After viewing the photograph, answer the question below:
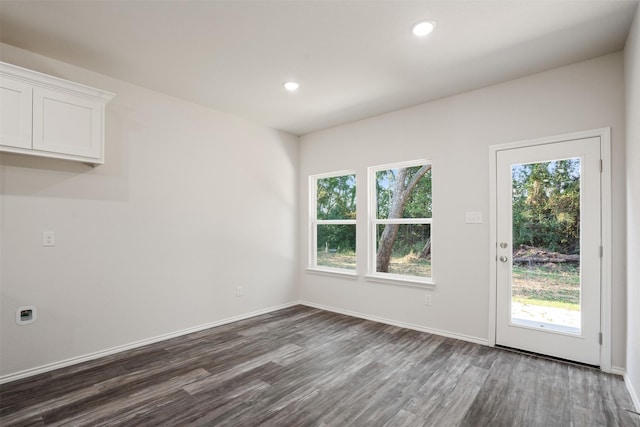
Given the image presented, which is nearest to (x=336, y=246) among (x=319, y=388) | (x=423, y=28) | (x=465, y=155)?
(x=465, y=155)

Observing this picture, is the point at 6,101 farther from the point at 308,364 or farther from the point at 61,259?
the point at 308,364

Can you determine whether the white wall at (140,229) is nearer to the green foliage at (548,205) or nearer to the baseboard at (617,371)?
the green foliage at (548,205)

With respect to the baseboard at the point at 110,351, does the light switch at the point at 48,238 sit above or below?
above

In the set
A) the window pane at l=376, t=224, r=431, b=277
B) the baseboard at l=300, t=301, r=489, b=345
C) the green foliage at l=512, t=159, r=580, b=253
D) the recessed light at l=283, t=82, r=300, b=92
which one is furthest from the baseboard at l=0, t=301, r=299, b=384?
the green foliage at l=512, t=159, r=580, b=253

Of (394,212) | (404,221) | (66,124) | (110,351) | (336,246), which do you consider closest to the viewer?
(66,124)

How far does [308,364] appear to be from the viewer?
9.51 feet

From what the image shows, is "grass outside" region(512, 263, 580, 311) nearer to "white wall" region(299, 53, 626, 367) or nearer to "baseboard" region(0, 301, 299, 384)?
"white wall" region(299, 53, 626, 367)

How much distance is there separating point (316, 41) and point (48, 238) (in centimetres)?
284

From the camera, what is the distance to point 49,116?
2.53m

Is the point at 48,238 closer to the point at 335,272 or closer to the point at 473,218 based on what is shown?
the point at 335,272

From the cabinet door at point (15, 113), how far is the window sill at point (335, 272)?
141 inches

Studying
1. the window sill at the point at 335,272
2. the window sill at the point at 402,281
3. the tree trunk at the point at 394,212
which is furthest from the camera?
the window sill at the point at 335,272

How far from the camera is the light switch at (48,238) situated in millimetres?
2771

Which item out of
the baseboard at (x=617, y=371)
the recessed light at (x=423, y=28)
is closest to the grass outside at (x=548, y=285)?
the baseboard at (x=617, y=371)
